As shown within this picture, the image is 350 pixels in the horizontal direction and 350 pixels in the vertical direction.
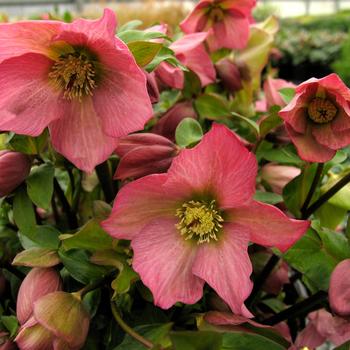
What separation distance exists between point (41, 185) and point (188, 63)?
0.19 metres

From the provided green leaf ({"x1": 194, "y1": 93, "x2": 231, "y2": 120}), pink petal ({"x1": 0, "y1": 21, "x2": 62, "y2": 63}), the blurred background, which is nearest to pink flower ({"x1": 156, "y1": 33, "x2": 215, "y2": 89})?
green leaf ({"x1": 194, "y1": 93, "x2": 231, "y2": 120})

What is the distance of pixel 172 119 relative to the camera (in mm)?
525

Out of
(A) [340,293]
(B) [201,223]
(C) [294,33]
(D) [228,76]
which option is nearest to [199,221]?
(B) [201,223]

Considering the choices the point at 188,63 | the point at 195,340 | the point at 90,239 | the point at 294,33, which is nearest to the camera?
the point at 195,340

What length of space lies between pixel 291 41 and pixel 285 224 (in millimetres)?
5671

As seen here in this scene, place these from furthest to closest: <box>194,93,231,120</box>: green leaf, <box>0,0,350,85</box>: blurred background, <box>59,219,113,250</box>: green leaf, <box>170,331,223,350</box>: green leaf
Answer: <box>0,0,350,85</box>: blurred background → <box>194,93,231,120</box>: green leaf → <box>59,219,113,250</box>: green leaf → <box>170,331,223,350</box>: green leaf

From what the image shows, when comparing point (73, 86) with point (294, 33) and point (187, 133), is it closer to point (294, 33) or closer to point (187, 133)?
point (187, 133)

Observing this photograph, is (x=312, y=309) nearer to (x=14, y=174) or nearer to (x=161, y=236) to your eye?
(x=161, y=236)

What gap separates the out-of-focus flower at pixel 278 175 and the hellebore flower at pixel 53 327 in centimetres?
20

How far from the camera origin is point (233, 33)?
59cm

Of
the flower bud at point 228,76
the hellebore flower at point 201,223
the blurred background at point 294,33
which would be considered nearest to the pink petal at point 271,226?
the hellebore flower at point 201,223

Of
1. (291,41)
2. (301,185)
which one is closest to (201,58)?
(301,185)

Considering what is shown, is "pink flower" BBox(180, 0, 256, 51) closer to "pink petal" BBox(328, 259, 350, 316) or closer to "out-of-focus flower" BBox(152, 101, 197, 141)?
"out-of-focus flower" BBox(152, 101, 197, 141)

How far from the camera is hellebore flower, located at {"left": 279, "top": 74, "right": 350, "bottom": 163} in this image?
41cm
